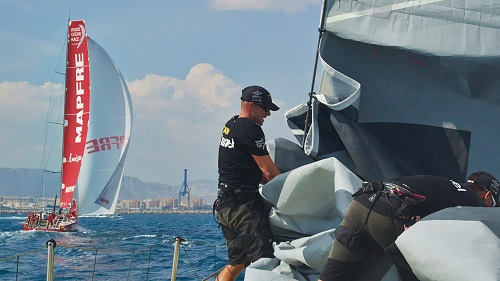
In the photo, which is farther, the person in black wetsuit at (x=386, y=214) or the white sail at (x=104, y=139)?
the white sail at (x=104, y=139)

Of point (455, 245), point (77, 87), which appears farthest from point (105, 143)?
point (455, 245)

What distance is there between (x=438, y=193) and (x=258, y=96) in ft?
4.09

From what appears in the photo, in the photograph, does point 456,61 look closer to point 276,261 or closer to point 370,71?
point 370,71

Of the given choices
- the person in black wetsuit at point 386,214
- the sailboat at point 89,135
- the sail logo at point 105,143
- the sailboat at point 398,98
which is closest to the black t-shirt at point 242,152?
the sailboat at point 398,98

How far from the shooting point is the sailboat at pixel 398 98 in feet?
12.5

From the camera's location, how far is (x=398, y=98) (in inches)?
160

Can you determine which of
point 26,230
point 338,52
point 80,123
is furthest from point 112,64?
point 338,52

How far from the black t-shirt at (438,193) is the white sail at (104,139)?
3830 centimetres

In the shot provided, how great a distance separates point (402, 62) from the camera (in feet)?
13.3

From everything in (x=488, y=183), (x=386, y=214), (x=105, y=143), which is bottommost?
(x=386, y=214)

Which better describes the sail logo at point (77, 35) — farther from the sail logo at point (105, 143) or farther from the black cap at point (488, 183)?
the black cap at point (488, 183)

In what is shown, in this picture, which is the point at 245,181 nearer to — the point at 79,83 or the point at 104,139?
the point at 79,83

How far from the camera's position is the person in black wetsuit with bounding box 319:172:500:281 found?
2648mm

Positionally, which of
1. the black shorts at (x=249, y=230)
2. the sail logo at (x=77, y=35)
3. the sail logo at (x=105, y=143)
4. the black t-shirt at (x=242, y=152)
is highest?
the sail logo at (x=77, y=35)
